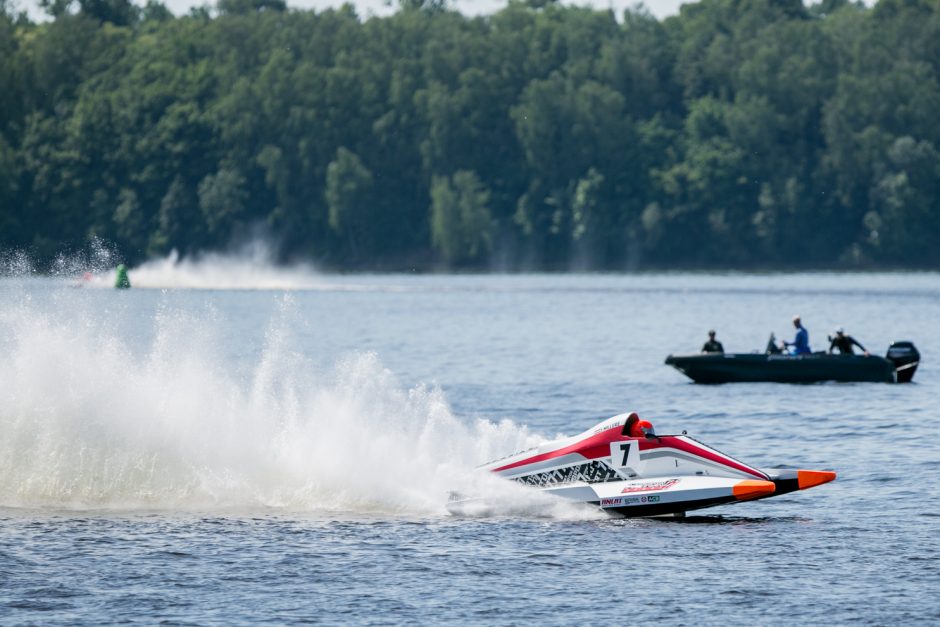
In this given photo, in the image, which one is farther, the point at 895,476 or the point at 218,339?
the point at 218,339

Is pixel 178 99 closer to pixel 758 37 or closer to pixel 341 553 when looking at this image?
pixel 758 37

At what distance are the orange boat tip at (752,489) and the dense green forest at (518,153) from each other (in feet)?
466

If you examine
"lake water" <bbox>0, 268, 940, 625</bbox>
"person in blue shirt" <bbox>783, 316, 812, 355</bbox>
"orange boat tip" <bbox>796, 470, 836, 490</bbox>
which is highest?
"person in blue shirt" <bbox>783, 316, 812, 355</bbox>

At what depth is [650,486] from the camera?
2772cm

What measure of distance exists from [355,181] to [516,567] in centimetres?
15438

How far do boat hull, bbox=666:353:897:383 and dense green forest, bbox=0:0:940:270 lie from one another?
114040 mm

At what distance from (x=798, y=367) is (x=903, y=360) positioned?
3.79 metres

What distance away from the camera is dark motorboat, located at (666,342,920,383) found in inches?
2112

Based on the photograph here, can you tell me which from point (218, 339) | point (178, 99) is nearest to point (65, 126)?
point (178, 99)

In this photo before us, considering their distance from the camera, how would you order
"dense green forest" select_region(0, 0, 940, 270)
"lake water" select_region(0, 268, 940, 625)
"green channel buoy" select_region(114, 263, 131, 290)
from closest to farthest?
"lake water" select_region(0, 268, 940, 625) < "green channel buoy" select_region(114, 263, 131, 290) < "dense green forest" select_region(0, 0, 940, 270)

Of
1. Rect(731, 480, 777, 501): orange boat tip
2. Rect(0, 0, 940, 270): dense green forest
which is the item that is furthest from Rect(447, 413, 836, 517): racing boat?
Rect(0, 0, 940, 270): dense green forest

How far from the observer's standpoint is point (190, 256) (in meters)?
177

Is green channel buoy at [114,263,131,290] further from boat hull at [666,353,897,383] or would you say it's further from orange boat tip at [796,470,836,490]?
orange boat tip at [796,470,836,490]

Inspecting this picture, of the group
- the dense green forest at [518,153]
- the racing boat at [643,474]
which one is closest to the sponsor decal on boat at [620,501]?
the racing boat at [643,474]
